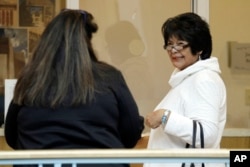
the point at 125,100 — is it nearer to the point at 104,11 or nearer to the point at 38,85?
the point at 38,85

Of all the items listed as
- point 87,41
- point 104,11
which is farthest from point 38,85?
point 104,11

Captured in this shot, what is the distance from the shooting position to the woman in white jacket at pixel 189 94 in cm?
214

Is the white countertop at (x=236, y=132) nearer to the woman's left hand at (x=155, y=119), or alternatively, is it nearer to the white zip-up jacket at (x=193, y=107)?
the white zip-up jacket at (x=193, y=107)

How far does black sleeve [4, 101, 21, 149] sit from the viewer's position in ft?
6.24

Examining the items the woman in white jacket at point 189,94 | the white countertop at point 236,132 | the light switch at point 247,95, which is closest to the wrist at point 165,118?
the woman in white jacket at point 189,94

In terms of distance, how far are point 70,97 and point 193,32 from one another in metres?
0.79

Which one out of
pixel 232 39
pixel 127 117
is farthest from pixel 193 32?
pixel 232 39

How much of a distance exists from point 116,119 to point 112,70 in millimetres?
177

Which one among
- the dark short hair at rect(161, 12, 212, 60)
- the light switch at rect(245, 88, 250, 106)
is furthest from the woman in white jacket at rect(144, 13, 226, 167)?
the light switch at rect(245, 88, 250, 106)

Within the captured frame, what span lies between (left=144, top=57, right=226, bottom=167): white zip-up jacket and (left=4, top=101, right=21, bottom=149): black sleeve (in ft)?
2.06

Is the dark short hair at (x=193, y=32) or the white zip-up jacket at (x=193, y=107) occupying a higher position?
the dark short hair at (x=193, y=32)

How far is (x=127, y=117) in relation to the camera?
1.87m

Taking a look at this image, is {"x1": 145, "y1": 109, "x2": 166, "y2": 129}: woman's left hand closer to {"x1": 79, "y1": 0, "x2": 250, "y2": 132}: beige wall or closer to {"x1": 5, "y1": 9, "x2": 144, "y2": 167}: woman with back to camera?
{"x1": 5, "y1": 9, "x2": 144, "y2": 167}: woman with back to camera

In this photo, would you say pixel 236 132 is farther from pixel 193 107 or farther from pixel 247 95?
pixel 193 107
